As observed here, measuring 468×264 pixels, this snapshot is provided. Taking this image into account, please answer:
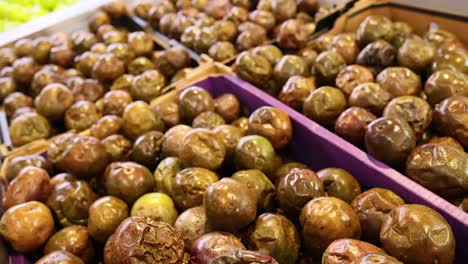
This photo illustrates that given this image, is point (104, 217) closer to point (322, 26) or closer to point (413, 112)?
point (413, 112)

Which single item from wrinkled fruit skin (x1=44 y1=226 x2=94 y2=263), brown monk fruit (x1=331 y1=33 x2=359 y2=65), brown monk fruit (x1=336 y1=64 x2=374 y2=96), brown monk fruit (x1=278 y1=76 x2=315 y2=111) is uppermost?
brown monk fruit (x1=331 y1=33 x2=359 y2=65)

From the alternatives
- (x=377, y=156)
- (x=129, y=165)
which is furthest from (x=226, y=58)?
(x=377, y=156)

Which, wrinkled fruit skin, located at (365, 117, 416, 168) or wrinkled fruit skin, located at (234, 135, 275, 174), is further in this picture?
wrinkled fruit skin, located at (234, 135, 275, 174)

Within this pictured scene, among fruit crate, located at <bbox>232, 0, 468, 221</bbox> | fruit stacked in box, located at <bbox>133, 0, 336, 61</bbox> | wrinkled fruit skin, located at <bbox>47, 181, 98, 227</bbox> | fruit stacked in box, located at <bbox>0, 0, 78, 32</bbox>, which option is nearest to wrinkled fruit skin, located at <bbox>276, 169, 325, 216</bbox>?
wrinkled fruit skin, located at <bbox>47, 181, 98, 227</bbox>

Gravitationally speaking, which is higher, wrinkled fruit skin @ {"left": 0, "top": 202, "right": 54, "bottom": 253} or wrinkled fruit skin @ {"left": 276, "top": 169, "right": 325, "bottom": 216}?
wrinkled fruit skin @ {"left": 276, "top": 169, "right": 325, "bottom": 216}

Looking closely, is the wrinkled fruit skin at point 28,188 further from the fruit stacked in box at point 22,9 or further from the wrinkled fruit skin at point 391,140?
the fruit stacked in box at point 22,9

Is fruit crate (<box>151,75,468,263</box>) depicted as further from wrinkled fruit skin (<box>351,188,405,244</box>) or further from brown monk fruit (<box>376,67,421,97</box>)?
brown monk fruit (<box>376,67,421,97</box>)

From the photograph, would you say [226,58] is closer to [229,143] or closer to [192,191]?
[229,143]

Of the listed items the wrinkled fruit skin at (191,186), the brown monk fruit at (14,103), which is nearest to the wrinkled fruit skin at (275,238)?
the wrinkled fruit skin at (191,186)
